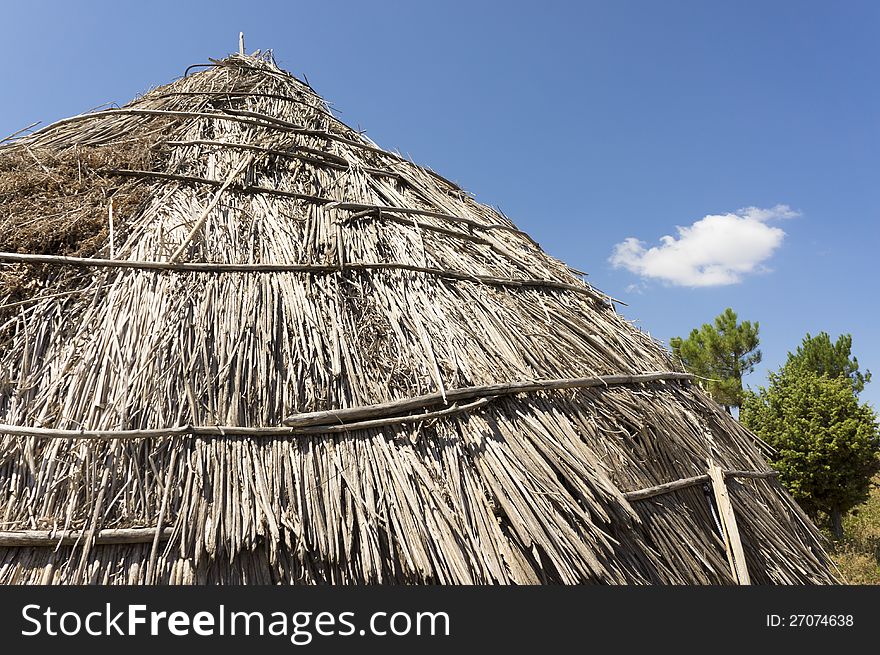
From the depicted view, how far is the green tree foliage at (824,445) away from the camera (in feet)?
36.2

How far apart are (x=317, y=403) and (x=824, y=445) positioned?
11.5 meters

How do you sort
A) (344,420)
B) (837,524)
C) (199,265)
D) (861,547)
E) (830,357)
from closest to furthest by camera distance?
1. (344,420)
2. (199,265)
3. (837,524)
4. (861,547)
5. (830,357)

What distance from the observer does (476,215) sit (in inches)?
173

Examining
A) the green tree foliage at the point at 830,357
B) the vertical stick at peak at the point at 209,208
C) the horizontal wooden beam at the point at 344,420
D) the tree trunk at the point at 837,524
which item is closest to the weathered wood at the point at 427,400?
the horizontal wooden beam at the point at 344,420

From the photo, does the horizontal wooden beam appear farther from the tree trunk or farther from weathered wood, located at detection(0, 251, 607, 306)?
the tree trunk

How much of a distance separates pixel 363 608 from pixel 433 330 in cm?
131

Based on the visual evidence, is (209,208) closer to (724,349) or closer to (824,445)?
(824,445)

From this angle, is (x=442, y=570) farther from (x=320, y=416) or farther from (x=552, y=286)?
(x=552, y=286)

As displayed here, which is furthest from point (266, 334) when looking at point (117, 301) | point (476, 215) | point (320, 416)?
point (476, 215)

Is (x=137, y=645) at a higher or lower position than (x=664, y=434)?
lower

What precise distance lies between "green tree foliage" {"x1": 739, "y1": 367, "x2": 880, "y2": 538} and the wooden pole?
8.91 metres

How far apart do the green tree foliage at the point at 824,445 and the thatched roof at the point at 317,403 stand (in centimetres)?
873

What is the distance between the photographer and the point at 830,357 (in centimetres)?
1950

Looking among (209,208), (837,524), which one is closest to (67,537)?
(209,208)
